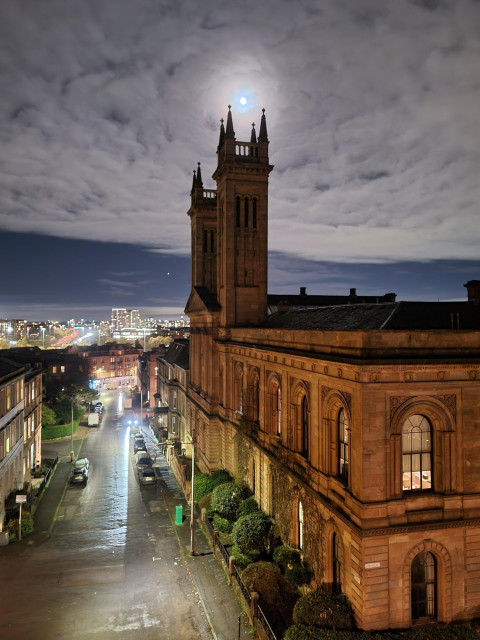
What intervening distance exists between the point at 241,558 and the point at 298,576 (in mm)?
4584

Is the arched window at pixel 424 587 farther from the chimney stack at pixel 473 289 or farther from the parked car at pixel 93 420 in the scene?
the parked car at pixel 93 420

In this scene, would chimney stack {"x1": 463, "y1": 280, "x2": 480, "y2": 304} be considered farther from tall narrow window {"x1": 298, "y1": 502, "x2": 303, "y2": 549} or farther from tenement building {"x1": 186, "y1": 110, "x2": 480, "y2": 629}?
tall narrow window {"x1": 298, "y1": 502, "x2": 303, "y2": 549}

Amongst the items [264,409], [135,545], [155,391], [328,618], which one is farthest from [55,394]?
[328,618]

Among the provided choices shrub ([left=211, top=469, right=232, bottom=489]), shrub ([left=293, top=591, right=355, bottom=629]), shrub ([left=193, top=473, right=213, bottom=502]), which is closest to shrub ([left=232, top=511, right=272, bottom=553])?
shrub ([left=293, top=591, right=355, bottom=629])

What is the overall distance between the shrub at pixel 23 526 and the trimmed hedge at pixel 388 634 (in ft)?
72.8

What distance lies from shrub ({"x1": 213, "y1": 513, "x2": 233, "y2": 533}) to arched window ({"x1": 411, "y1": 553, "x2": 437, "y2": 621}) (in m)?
14.3

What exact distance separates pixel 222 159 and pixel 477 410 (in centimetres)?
3324

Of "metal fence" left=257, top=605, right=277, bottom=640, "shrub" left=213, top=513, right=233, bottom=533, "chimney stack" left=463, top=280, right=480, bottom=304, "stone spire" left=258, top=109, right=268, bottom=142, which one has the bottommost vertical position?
"shrub" left=213, top=513, right=233, bottom=533

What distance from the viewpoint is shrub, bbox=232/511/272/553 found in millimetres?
26891

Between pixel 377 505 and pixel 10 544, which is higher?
pixel 377 505

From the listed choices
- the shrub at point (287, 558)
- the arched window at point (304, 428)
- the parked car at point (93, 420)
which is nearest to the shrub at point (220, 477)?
the shrub at point (287, 558)

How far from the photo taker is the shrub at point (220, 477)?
38125mm

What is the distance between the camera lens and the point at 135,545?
31.2 meters

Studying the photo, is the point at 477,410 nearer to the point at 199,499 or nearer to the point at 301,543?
the point at 301,543
